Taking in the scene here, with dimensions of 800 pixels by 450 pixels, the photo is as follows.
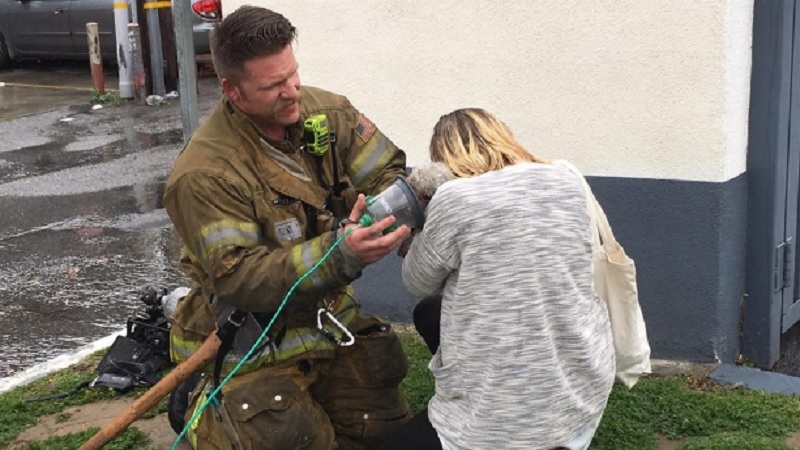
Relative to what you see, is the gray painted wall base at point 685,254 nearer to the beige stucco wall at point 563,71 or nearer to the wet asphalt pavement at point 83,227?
the beige stucco wall at point 563,71

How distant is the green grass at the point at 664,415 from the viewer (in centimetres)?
361

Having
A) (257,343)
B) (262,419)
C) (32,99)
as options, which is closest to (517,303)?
(257,343)

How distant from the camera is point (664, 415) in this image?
3809mm

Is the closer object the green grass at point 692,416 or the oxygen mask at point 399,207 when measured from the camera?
the oxygen mask at point 399,207

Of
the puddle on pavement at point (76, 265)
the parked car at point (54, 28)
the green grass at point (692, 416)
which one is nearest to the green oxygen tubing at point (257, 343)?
the green grass at point (692, 416)

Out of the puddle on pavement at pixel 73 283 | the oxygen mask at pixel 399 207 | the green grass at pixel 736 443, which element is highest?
the oxygen mask at pixel 399 207

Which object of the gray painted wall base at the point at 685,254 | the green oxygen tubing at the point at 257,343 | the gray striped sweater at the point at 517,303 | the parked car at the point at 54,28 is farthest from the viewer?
the parked car at the point at 54,28

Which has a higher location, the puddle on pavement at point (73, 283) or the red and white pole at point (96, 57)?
the red and white pole at point (96, 57)

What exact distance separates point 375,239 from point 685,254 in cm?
188

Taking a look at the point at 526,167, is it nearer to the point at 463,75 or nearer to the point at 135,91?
the point at 463,75

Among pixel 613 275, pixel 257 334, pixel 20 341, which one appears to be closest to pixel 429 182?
pixel 613 275

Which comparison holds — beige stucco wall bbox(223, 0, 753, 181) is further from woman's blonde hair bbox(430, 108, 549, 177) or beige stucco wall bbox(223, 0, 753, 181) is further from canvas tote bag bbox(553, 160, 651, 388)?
woman's blonde hair bbox(430, 108, 549, 177)

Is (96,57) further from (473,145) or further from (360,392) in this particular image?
(473,145)

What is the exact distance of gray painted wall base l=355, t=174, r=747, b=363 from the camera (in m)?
4.07
